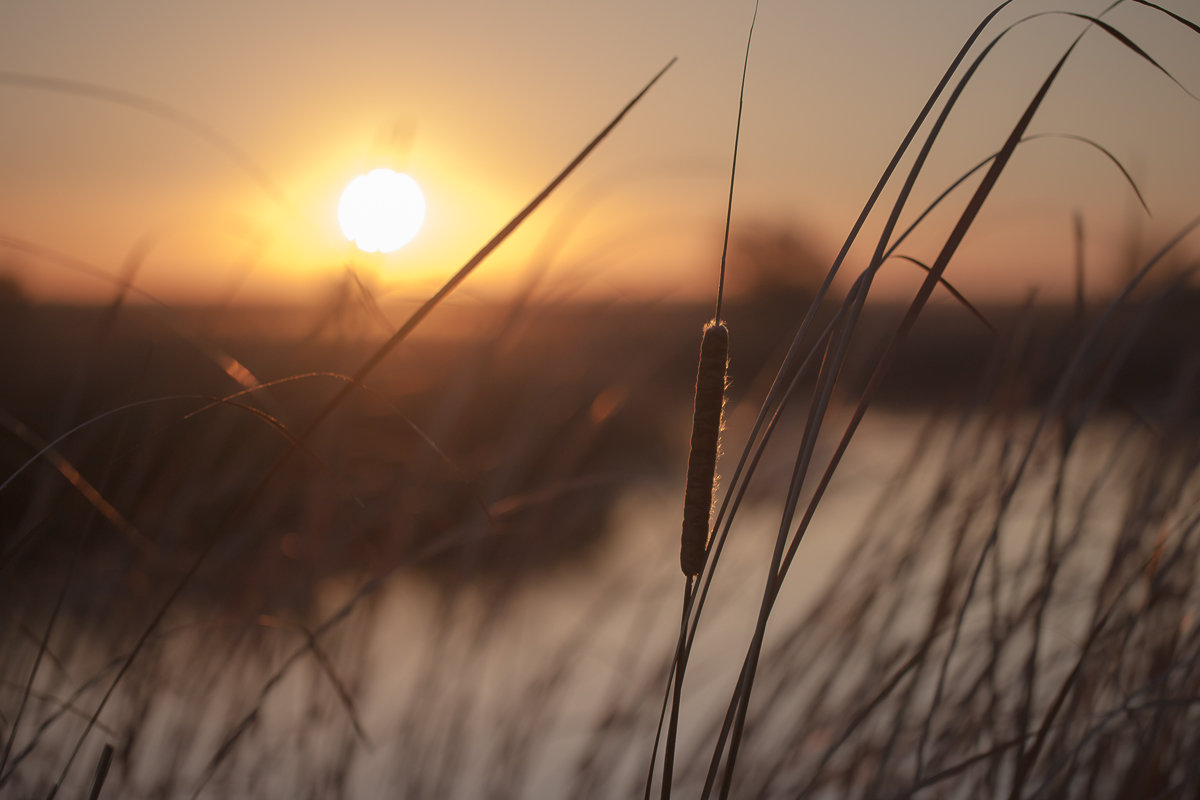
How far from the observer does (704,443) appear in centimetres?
52

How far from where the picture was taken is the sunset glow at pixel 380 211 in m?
1.25

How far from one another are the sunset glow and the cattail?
82cm

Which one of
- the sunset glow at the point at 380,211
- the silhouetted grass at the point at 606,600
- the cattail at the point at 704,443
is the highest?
the sunset glow at the point at 380,211

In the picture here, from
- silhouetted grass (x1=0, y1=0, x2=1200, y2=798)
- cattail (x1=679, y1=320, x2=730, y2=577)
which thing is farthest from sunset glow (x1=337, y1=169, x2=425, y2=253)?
cattail (x1=679, y1=320, x2=730, y2=577)

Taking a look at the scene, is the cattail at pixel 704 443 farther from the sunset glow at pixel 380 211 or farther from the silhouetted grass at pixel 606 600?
the sunset glow at pixel 380 211

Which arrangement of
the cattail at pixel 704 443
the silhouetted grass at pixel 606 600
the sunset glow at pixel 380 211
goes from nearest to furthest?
the cattail at pixel 704 443 < the silhouetted grass at pixel 606 600 < the sunset glow at pixel 380 211

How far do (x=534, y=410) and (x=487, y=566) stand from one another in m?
0.34

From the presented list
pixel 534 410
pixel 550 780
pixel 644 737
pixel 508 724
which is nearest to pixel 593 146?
pixel 534 410

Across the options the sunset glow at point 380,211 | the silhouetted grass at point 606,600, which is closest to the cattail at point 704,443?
the silhouetted grass at point 606,600

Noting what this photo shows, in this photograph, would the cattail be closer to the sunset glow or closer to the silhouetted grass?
the silhouetted grass

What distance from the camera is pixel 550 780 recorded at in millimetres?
1949

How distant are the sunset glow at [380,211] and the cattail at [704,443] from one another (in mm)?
823

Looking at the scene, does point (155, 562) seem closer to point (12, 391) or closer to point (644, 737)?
point (644, 737)

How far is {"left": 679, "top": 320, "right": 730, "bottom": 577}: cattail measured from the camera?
505 mm
